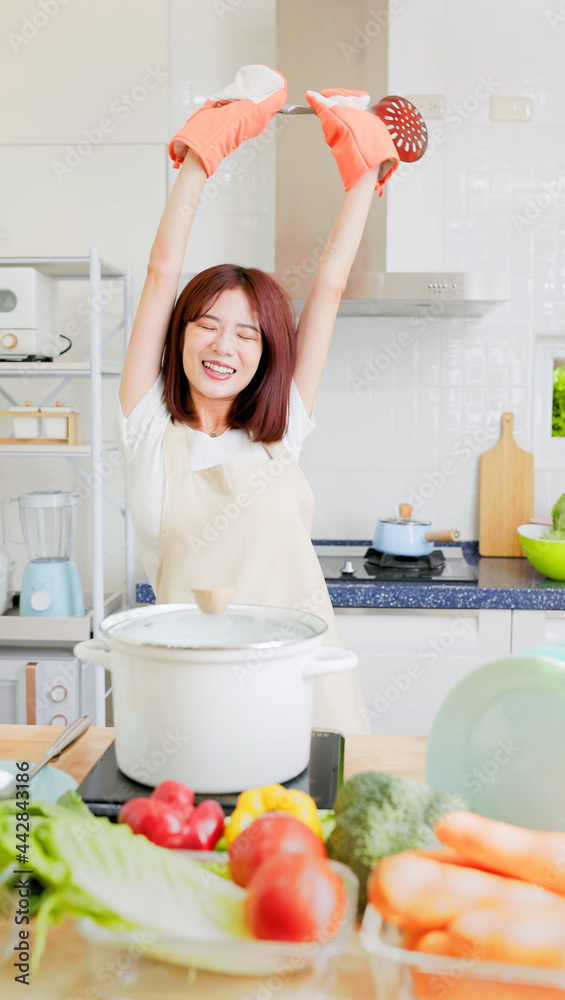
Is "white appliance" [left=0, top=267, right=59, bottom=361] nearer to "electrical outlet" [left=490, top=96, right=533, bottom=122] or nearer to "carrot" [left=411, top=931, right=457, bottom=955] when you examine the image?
"electrical outlet" [left=490, top=96, right=533, bottom=122]

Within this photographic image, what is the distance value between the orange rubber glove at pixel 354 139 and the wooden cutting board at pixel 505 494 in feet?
4.62

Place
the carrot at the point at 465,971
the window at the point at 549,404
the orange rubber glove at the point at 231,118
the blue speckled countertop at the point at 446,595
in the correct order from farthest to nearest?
the window at the point at 549,404 < the blue speckled countertop at the point at 446,595 < the orange rubber glove at the point at 231,118 < the carrot at the point at 465,971

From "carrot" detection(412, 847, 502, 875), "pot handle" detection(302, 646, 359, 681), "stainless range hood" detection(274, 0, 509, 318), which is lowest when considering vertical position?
"carrot" detection(412, 847, 502, 875)

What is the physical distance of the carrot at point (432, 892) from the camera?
45 cm

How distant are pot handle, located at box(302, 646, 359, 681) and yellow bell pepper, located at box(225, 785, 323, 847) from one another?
4.0 inches

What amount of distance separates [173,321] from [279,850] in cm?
101

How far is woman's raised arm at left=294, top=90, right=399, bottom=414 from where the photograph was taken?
1.26 m

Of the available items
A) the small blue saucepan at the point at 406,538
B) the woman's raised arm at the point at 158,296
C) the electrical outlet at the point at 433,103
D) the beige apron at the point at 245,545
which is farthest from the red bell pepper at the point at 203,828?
the electrical outlet at the point at 433,103

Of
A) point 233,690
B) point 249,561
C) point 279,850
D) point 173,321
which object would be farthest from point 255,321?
point 279,850

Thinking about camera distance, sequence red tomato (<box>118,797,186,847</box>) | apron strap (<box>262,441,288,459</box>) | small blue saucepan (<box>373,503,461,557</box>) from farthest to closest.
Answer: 1. small blue saucepan (<box>373,503,461,557</box>)
2. apron strap (<box>262,441,288,459</box>)
3. red tomato (<box>118,797,186,847</box>)

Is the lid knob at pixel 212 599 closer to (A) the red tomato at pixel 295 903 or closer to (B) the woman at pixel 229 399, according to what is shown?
(A) the red tomato at pixel 295 903

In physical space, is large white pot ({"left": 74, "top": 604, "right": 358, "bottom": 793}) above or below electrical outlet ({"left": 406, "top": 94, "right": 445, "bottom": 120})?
below

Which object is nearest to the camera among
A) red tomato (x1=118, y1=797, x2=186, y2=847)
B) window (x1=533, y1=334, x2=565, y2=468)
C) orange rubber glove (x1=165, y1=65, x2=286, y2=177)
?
red tomato (x1=118, y1=797, x2=186, y2=847)

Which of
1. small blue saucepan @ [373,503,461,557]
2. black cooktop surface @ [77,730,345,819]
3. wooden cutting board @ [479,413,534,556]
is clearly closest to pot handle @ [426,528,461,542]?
small blue saucepan @ [373,503,461,557]
